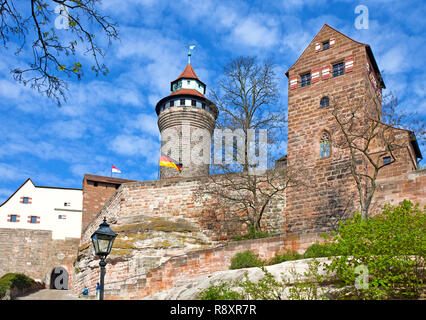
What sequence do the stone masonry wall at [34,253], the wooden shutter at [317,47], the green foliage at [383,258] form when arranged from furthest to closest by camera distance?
the stone masonry wall at [34,253] → the wooden shutter at [317,47] → the green foliage at [383,258]

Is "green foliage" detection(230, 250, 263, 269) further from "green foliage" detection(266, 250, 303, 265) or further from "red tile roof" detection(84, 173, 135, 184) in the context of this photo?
"red tile roof" detection(84, 173, 135, 184)

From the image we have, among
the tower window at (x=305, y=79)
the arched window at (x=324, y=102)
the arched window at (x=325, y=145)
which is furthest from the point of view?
the tower window at (x=305, y=79)

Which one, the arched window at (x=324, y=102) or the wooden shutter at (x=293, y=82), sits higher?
the wooden shutter at (x=293, y=82)

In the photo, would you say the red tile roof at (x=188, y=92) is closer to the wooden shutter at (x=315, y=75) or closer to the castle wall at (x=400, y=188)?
the wooden shutter at (x=315, y=75)

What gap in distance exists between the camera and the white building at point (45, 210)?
41.1 metres

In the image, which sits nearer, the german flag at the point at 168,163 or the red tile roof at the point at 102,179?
the german flag at the point at 168,163

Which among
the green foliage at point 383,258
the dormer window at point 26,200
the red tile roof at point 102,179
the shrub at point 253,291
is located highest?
the red tile roof at point 102,179

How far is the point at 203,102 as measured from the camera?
150ft

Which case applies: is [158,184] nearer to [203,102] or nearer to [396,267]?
[203,102]

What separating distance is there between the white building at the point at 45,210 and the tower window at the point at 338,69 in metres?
24.5

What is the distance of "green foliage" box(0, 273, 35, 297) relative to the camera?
108 feet

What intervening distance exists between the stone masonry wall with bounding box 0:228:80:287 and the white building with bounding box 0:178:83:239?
54cm

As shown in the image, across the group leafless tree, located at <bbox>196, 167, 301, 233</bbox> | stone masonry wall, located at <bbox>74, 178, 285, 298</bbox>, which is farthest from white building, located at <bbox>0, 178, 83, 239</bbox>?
leafless tree, located at <bbox>196, 167, 301, 233</bbox>

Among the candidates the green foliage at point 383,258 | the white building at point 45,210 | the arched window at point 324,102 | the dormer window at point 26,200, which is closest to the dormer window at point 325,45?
the arched window at point 324,102
